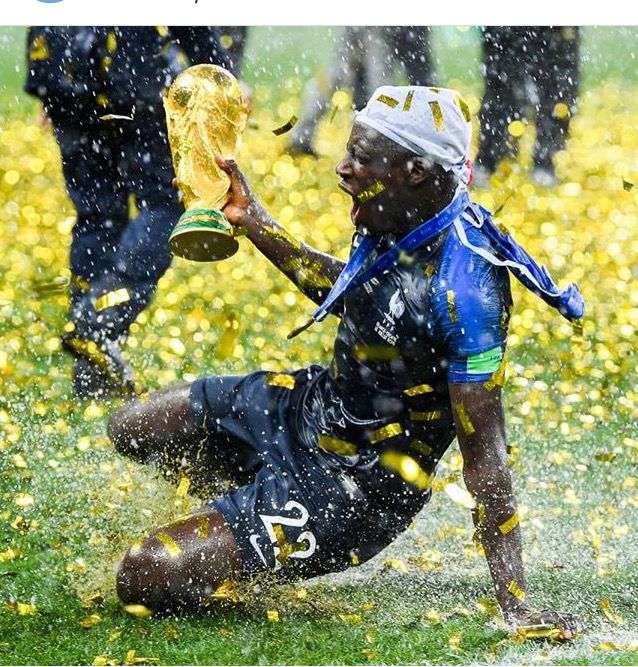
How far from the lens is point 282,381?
Answer: 169 inches

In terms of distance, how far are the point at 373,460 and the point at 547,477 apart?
1.83 meters

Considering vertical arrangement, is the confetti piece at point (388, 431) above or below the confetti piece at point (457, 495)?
above

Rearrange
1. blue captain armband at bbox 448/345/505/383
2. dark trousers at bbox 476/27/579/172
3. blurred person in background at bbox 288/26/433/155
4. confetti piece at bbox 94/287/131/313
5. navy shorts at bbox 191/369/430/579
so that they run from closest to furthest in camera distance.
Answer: blue captain armband at bbox 448/345/505/383 < navy shorts at bbox 191/369/430/579 < confetti piece at bbox 94/287/131/313 < dark trousers at bbox 476/27/579/172 < blurred person in background at bbox 288/26/433/155

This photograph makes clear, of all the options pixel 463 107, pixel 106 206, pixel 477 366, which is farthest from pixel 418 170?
pixel 106 206

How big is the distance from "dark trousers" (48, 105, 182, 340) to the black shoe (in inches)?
2.7

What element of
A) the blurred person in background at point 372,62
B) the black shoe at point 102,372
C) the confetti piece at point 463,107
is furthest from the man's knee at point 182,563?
the blurred person in background at point 372,62

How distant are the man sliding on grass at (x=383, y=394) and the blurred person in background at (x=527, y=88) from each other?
235 inches

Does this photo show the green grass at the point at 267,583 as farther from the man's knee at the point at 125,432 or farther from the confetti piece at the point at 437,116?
the confetti piece at the point at 437,116

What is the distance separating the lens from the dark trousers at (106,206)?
6.03m

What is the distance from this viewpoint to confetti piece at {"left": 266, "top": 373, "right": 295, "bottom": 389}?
429cm

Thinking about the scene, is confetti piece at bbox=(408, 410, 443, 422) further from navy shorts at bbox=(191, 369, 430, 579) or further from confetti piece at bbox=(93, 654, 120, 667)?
confetti piece at bbox=(93, 654, 120, 667)

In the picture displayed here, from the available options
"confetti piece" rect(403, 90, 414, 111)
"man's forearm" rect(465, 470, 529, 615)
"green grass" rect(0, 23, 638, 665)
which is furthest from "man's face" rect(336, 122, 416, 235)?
"green grass" rect(0, 23, 638, 665)

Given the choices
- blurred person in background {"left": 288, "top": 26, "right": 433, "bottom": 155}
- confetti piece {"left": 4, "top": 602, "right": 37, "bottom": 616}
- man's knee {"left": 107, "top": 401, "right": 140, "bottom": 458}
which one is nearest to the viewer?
confetti piece {"left": 4, "top": 602, "right": 37, "bottom": 616}

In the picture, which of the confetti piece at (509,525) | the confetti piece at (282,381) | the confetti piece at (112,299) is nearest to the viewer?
the confetti piece at (509,525)
